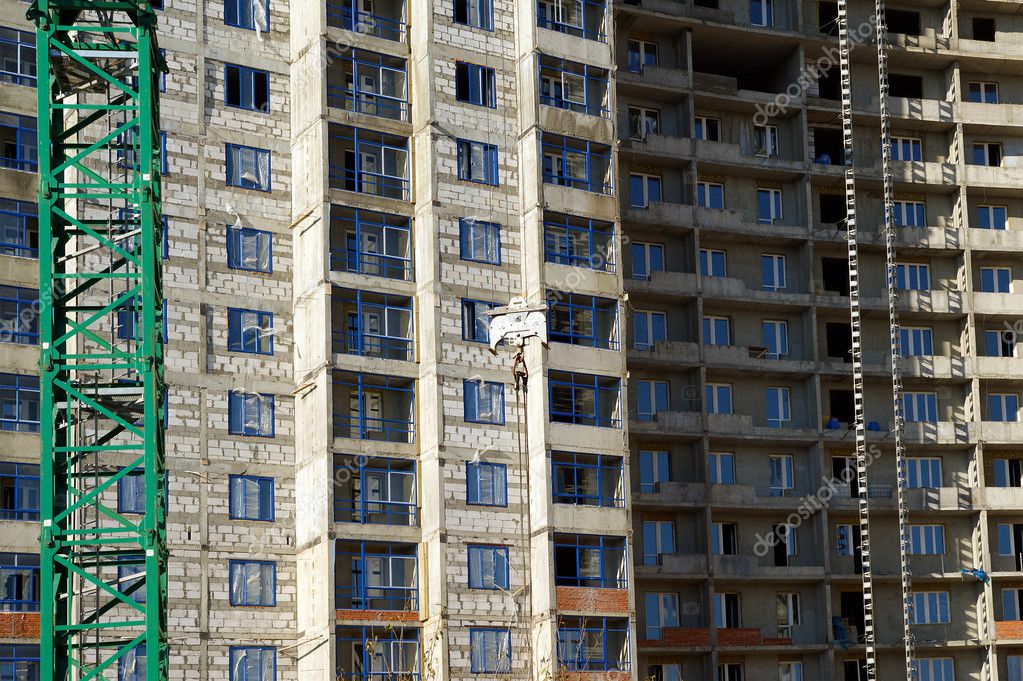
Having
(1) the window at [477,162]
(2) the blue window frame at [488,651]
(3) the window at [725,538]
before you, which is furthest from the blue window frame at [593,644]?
(1) the window at [477,162]

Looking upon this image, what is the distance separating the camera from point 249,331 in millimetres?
Result: 75938

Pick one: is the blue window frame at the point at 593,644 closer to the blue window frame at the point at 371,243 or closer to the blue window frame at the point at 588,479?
the blue window frame at the point at 588,479

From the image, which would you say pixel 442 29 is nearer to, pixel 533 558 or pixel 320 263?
pixel 320 263

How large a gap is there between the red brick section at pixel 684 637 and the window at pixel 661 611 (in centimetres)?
61

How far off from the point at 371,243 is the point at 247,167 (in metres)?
6.18

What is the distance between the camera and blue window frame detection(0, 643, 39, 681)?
67625 mm

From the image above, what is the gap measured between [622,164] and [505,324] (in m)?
33.6

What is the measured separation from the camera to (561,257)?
7950 cm

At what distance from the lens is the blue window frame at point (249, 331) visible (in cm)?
7538

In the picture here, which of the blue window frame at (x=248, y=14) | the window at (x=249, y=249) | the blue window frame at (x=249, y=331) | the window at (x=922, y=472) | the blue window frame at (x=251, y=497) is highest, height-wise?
the blue window frame at (x=248, y=14)

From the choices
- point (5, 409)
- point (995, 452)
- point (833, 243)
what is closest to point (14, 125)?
point (5, 409)

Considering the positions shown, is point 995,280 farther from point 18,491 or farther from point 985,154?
point 18,491

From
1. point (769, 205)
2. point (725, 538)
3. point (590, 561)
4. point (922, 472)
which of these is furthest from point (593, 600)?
point (769, 205)

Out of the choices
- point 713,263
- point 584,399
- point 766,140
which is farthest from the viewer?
point 766,140
